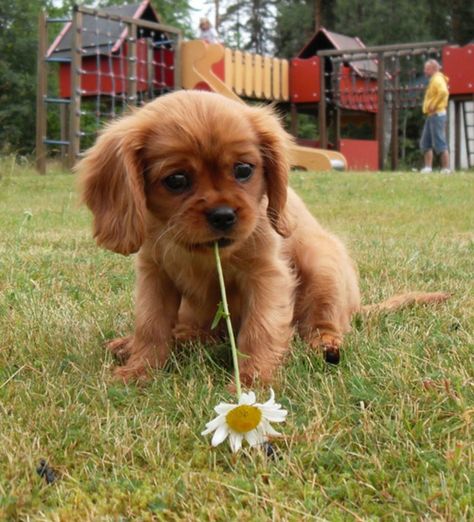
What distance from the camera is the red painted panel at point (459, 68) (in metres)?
19.7

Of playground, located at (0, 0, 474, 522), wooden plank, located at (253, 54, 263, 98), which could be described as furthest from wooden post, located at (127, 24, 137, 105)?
playground, located at (0, 0, 474, 522)

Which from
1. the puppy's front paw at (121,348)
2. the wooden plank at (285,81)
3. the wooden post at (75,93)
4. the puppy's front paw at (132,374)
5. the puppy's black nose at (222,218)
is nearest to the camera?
the puppy's black nose at (222,218)

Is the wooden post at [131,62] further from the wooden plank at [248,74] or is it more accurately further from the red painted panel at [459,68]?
the red painted panel at [459,68]

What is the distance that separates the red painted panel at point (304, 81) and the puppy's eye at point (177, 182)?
17948mm

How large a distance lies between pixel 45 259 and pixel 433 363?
292 cm

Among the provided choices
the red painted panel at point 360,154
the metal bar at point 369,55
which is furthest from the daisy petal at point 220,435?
the red painted panel at point 360,154

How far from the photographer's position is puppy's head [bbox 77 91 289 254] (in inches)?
90.7

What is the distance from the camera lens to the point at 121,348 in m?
2.78

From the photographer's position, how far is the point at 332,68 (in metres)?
20.4

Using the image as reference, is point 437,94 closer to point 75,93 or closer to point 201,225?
point 75,93

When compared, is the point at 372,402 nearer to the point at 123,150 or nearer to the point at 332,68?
the point at 123,150

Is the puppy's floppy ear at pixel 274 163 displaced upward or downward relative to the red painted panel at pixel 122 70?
downward

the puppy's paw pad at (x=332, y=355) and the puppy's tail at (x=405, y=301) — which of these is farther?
the puppy's tail at (x=405, y=301)

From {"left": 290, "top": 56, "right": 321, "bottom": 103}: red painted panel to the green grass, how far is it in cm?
1678
